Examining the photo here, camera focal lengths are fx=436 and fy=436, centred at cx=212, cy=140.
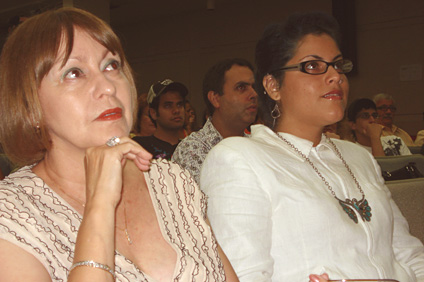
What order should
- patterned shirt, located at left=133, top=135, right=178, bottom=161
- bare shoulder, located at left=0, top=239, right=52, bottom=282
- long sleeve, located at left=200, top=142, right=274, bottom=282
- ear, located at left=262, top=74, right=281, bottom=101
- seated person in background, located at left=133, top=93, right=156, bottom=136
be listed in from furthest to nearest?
1. seated person in background, located at left=133, top=93, right=156, bottom=136
2. patterned shirt, located at left=133, top=135, right=178, bottom=161
3. ear, located at left=262, top=74, right=281, bottom=101
4. long sleeve, located at left=200, top=142, right=274, bottom=282
5. bare shoulder, located at left=0, top=239, right=52, bottom=282

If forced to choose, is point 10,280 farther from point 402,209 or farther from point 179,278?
point 402,209

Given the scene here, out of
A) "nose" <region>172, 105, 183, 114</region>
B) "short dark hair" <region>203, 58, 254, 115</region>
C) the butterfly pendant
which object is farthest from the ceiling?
the butterfly pendant

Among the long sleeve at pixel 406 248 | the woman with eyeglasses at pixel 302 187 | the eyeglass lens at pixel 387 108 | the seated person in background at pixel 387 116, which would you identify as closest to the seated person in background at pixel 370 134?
the seated person in background at pixel 387 116

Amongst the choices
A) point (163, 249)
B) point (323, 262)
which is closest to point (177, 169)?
point (163, 249)

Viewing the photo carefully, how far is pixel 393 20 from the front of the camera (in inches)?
328

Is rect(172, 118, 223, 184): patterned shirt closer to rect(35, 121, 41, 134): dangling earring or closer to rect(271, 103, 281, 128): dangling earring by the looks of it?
rect(271, 103, 281, 128): dangling earring

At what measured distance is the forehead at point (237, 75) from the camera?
11.7 ft

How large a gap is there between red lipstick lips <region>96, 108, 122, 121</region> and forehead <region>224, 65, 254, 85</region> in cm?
237

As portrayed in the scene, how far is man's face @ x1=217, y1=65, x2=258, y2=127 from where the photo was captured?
3539 mm

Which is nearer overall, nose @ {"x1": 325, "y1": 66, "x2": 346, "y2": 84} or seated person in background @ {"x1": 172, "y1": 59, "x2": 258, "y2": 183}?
nose @ {"x1": 325, "y1": 66, "x2": 346, "y2": 84}

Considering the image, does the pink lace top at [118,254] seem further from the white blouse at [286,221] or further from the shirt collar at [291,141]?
the shirt collar at [291,141]

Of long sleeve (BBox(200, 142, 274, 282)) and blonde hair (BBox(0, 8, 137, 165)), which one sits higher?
blonde hair (BBox(0, 8, 137, 165))

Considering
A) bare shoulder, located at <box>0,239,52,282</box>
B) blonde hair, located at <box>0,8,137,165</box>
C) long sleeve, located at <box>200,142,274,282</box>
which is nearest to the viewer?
bare shoulder, located at <box>0,239,52,282</box>

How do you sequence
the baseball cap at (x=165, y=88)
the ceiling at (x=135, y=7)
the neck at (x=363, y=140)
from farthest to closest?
the ceiling at (x=135, y=7) < the neck at (x=363, y=140) < the baseball cap at (x=165, y=88)
